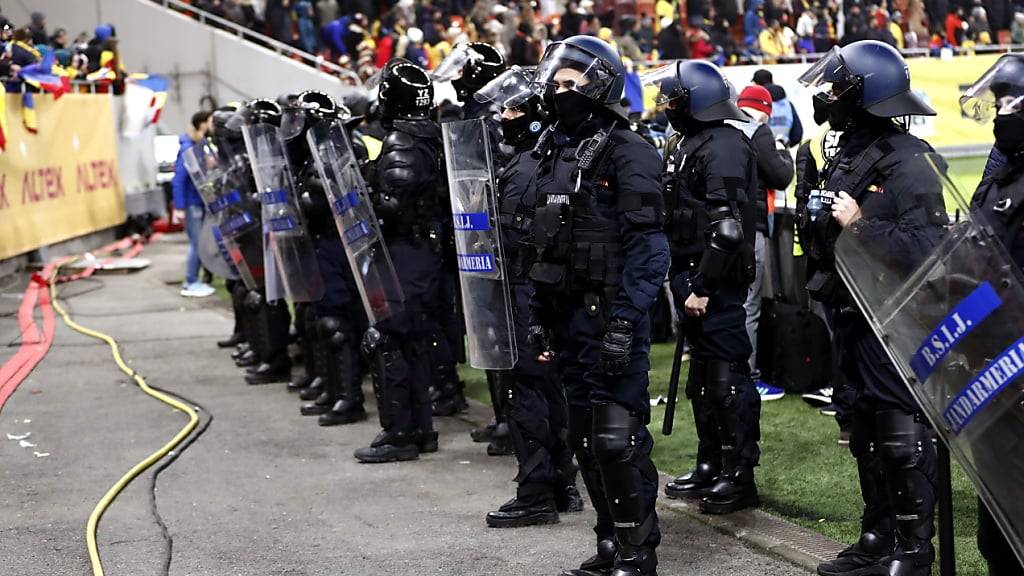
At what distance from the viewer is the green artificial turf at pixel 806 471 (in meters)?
5.88

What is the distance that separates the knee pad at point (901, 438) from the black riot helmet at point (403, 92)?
135 inches

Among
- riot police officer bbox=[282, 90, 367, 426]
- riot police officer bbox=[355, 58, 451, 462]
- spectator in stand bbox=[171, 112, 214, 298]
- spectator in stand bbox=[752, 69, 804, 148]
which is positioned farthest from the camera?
spectator in stand bbox=[171, 112, 214, 298]

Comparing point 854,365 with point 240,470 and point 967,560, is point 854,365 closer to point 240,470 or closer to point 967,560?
point 967,560

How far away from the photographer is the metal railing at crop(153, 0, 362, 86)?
23.8 m

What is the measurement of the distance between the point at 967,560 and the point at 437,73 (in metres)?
4.14

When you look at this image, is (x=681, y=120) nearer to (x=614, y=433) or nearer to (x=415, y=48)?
(x=614, y=433)

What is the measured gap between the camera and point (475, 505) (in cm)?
651

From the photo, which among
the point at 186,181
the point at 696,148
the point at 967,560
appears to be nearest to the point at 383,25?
the point at 186,181

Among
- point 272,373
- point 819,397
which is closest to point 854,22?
point 819,397

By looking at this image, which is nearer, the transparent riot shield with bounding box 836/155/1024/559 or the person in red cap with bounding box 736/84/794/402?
the transparent riot shield with bounding box 836/155/1024/559

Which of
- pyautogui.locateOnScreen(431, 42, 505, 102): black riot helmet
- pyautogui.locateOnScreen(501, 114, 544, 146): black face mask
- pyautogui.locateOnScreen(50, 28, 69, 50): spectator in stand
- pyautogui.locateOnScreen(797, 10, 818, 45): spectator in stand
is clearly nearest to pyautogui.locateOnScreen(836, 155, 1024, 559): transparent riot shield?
pyautogui.locateOnScreen(501, 114, 544, 146): black face mask

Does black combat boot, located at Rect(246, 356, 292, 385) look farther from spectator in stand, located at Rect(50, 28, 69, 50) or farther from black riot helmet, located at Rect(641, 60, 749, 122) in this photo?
spectator in stand, located at Rect(50, 28, 69, 50)

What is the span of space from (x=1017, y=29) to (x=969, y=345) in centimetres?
1856

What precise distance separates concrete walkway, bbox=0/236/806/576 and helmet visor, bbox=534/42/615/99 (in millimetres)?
1991
